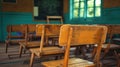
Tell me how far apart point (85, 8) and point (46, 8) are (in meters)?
1.97

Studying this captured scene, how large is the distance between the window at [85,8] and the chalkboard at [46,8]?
828 millimetres

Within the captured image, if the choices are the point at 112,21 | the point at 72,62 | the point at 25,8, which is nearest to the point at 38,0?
the point at 25,8

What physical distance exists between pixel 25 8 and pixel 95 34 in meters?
6.16

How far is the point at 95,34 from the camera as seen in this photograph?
1488 millimetres

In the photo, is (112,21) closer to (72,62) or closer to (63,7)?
(63,7)

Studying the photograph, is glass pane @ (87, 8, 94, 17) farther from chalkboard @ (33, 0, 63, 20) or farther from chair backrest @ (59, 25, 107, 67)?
chair backrest @ (59, 25, 107, 67)

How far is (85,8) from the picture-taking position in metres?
6.84

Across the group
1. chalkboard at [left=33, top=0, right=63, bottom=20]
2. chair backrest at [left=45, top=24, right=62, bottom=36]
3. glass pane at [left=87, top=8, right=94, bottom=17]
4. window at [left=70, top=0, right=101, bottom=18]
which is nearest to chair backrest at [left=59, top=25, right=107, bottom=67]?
chair backrest at [left=45, top=24, right=62, bottom=36]

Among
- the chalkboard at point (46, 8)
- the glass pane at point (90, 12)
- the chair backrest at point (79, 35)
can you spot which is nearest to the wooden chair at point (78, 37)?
the chair backrest at point (79, 35)

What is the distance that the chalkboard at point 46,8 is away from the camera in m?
7.69

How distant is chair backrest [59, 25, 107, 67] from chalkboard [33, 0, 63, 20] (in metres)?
6.32

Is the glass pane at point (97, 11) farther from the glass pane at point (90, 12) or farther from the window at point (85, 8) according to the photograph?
the glass pane at point (90, 12)

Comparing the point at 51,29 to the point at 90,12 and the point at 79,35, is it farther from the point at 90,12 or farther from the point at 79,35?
the point at 90,12

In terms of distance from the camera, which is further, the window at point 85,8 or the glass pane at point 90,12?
the glass pane at point 90,12
